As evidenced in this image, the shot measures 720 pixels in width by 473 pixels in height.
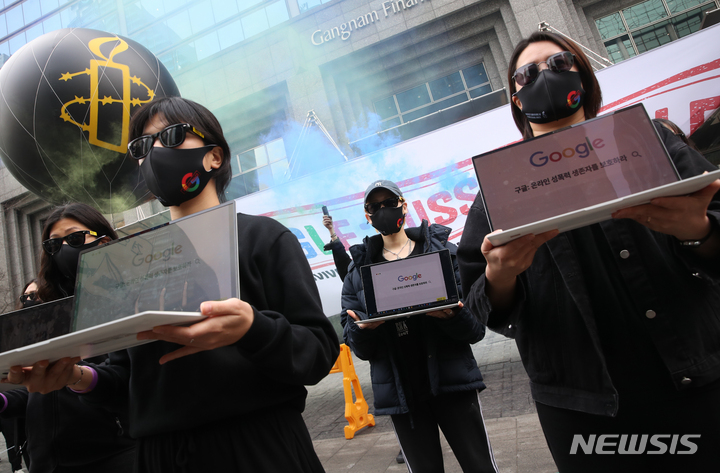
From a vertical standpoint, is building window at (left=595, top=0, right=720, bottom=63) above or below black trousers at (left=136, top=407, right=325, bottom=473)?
above

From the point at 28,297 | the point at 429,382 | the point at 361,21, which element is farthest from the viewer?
the point at 361,21

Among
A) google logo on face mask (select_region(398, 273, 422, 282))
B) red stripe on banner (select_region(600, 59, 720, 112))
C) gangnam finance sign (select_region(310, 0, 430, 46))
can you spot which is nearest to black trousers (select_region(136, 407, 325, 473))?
google logo on face mask (select_region(398, 273, 422, 282))

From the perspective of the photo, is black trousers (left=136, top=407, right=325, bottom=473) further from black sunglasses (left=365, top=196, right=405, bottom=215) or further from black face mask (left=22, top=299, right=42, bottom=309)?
black sunglasses (left=365, top=196, right=405, bottom=215)

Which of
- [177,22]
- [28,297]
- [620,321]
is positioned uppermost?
[177,22]

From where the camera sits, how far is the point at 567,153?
115cm

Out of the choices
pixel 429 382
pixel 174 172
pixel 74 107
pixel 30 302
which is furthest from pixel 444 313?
pixel 74 107

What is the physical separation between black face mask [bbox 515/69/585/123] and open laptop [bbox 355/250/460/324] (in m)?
1.05

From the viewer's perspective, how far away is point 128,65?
389 centimetres

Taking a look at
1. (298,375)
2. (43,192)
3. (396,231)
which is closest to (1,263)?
(43,192)

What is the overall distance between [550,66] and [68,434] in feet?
9.36

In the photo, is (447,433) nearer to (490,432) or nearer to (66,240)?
(490,432)

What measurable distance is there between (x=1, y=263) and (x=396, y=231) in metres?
18.9

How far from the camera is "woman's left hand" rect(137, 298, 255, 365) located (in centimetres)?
89

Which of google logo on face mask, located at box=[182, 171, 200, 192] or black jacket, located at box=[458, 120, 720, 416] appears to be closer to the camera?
black jacket, located at box=[458, 120, 720, 416]
